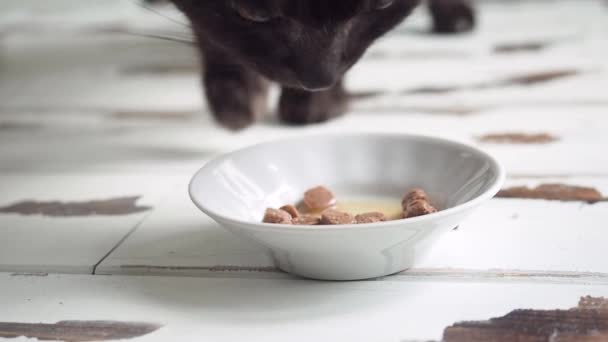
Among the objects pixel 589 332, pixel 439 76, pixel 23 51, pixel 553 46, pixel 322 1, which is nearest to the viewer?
pixel 589 332

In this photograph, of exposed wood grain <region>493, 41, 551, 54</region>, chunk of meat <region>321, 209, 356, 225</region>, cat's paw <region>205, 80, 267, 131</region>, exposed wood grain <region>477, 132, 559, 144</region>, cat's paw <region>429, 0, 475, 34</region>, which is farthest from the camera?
cat's paw <region>429, 0, 475, 34</region>

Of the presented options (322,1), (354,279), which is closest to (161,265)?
(354,279)

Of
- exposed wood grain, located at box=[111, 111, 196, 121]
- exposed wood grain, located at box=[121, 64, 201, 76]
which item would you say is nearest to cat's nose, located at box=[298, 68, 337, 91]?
exposed wood grain, located at box=[111, 111, 196, 121]

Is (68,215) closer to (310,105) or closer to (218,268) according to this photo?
(218,268)

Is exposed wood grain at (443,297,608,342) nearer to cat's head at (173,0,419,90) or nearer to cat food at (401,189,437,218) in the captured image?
cat food at (401,189,437,218)

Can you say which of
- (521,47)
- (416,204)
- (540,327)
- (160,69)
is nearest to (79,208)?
(416,204)

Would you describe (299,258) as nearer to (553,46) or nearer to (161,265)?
(161,265)

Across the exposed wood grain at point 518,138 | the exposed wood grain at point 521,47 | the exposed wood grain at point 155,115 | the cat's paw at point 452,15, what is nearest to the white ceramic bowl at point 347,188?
the exposed wood grain at point 518,138

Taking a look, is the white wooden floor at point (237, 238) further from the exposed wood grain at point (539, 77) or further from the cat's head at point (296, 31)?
the cat's head at point (296, 31)
